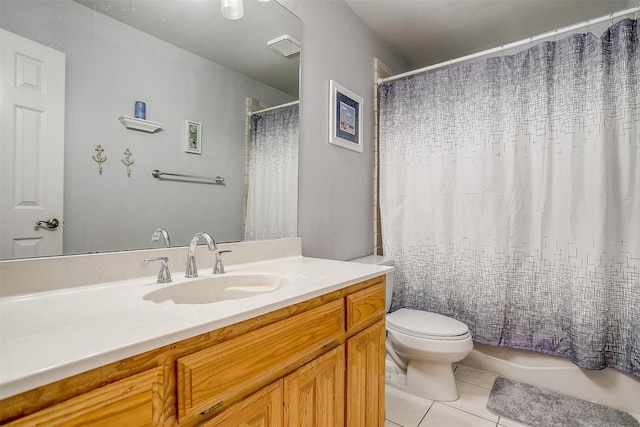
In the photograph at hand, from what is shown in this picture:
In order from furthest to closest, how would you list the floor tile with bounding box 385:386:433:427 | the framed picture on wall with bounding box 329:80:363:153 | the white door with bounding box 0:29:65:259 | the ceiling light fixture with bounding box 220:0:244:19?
1. the framed picture on wall with bounding box 329:80:363:153
2. the floor tile with bounding box 385:386:433:427
3. the ceiling light fixture with bounding box 220:0:244:19
4. the white door with bounding box 0:29:65:259

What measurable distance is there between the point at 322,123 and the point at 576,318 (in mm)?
1744

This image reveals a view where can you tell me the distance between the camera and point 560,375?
181 centimetres

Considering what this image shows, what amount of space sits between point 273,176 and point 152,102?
620mm

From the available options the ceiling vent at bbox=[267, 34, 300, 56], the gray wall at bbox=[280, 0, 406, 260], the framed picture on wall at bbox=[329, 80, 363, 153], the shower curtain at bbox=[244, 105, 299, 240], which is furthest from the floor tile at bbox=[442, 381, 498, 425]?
the ceiling vent at bbox=[267, 34, 300, 56]

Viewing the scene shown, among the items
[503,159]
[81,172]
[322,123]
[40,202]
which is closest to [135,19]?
[81,172]

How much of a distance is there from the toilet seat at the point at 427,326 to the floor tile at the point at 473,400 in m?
0.38

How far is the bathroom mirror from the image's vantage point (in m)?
0.94

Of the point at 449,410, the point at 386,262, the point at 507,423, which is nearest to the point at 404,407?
the point at 449,410

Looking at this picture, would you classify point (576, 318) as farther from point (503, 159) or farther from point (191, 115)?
point (191, 115)

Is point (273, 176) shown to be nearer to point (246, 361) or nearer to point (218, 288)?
point (218, 288)

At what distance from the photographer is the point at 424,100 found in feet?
7.08

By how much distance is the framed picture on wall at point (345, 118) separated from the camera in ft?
6.16

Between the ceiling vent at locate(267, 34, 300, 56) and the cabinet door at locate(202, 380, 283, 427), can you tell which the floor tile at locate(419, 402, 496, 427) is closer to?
the cabinet door at locate(202, 380, 283, 427)

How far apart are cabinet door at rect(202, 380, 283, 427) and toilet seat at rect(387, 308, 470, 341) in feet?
3.52
